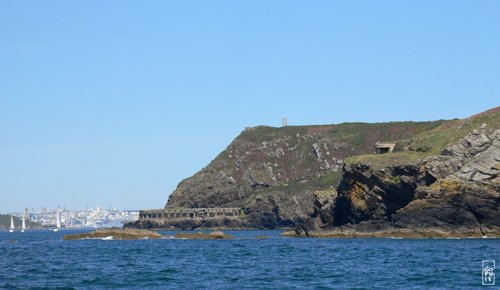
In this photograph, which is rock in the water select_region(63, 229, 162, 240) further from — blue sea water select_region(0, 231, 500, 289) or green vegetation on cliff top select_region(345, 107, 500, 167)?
blue sea water select_region(0, 231, 500, 289)

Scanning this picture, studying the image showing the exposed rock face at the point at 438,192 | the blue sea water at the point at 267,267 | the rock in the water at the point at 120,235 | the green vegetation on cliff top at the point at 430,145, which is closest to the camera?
the blue sea water at the point at 267,267

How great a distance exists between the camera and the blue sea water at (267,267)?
7225 centimetres

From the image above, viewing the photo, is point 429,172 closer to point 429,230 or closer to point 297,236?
point 429,230

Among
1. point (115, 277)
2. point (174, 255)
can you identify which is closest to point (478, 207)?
point (174, 255)

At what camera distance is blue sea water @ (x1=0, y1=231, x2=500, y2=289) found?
72.2 metres

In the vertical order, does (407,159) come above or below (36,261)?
above

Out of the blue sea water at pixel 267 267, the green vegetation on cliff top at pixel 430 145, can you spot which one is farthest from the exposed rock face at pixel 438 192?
the blue sea water at pixel 267 267

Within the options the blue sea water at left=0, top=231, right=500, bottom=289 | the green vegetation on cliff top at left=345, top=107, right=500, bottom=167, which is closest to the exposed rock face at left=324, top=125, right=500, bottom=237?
the green vegetation on cliff top at left=345, top=107, right=500, bottom=167

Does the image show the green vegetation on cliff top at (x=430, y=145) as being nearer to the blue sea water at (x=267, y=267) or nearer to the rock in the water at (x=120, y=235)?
the blue sea water at (x=267, y=267)

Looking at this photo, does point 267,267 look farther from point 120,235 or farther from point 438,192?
point 120,235

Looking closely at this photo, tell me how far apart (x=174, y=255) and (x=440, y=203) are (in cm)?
4375

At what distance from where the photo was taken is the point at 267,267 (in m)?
89.2

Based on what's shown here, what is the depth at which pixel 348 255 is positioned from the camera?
105812 mm

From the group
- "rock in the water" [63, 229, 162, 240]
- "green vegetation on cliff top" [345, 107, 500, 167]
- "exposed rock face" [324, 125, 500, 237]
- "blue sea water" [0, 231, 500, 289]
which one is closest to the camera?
"blue sea water" [0, 231, 500, 289]
